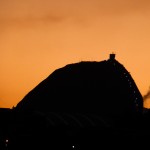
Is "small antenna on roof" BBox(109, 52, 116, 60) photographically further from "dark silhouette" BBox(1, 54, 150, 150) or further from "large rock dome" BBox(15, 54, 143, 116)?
"dark silhouette" BBox(1, 54, 150, 150)

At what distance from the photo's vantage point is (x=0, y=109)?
56.0 m

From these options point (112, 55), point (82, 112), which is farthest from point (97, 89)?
point (112, 55)

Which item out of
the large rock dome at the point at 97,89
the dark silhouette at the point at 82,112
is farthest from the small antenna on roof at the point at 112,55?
the dark silhouette at the point at 82,112

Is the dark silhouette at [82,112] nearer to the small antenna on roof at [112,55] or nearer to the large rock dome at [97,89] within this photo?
the large rock dome at [97,89]

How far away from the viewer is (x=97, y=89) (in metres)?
69.0

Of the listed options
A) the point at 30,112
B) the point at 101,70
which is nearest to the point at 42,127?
the point at 30,112

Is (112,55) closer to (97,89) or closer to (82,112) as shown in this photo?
(97,89)

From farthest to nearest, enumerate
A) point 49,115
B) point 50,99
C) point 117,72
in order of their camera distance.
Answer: point 50,99 < point 117,72 < point 49,115

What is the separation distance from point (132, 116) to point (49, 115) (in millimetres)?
12247

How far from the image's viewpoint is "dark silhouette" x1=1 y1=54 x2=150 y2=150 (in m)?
55.4

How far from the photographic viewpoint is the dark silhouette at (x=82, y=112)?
5538 centimetres

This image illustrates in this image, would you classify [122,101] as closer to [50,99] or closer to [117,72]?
[117,72]

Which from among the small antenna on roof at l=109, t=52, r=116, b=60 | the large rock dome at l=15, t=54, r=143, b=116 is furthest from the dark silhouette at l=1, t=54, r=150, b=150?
the small antenna on roof at l=109, t=52, r=116, b=60

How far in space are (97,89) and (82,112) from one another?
4.55 m
